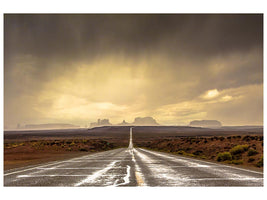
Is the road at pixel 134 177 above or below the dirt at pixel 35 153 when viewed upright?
above

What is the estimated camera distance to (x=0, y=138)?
10000 millimetres

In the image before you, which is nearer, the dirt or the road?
the road

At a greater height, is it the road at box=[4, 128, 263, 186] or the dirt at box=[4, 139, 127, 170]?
the road at box=[4, 128, 263, 186]

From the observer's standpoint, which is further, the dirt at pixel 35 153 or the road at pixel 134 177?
the dirt at pixel 35 153

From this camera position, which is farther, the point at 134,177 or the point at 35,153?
the point at 35,153

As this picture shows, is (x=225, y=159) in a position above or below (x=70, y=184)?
below

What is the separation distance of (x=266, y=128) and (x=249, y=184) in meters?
4.92

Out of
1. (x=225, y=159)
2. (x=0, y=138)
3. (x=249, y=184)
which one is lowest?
(x=225, y=159)

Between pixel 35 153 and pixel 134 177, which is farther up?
pixel 134 177
